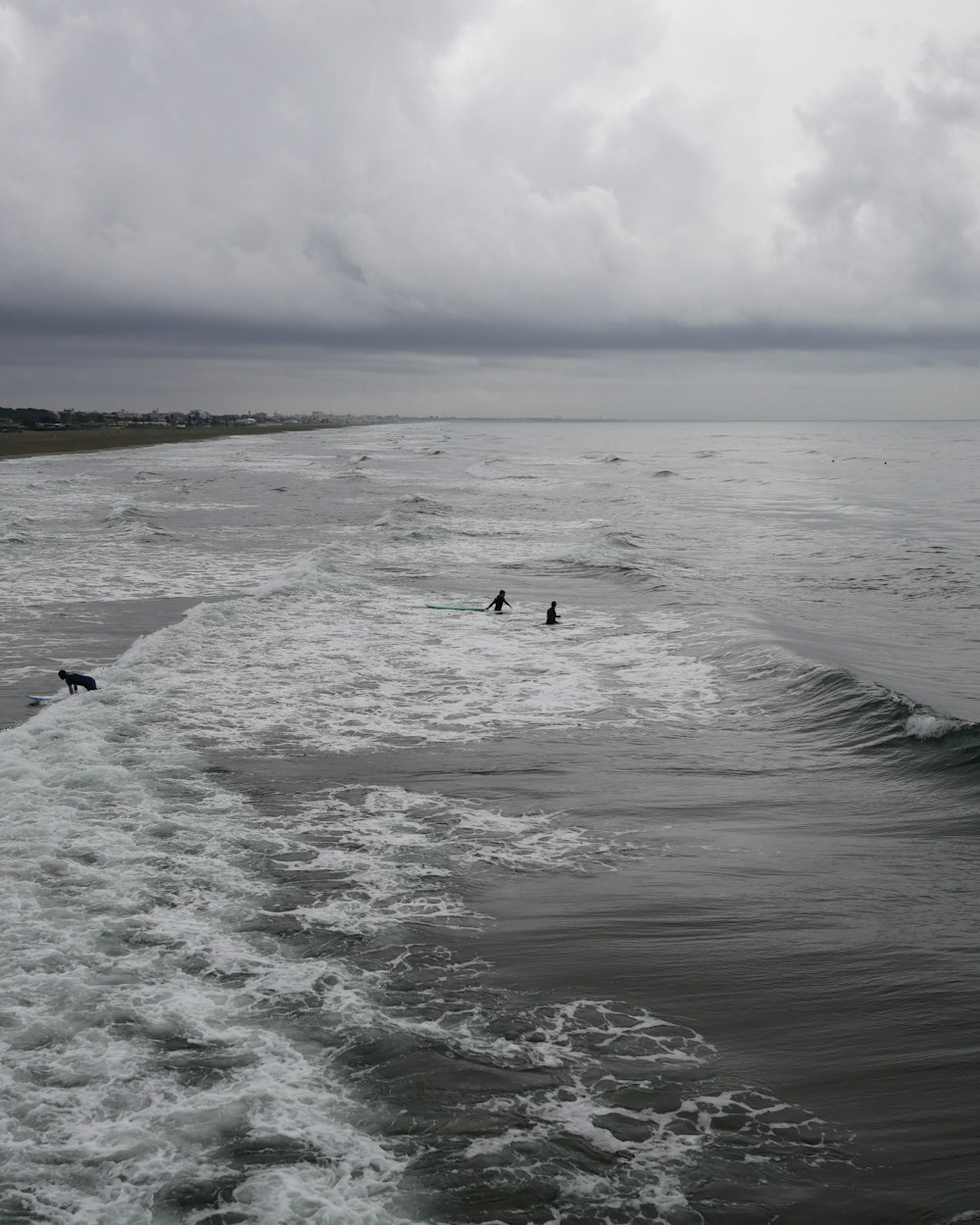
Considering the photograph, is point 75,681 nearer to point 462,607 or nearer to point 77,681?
point 77,681

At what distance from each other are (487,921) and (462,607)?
17792 millimetres

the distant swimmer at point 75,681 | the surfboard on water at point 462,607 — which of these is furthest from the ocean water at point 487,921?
the surfboard on water at point 462,607

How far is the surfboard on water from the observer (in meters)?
27.2

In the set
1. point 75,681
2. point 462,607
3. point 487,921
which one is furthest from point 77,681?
point 462,607

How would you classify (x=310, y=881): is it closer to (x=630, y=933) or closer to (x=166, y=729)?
(x=630, y=933)

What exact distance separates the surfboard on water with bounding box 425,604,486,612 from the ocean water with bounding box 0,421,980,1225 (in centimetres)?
197

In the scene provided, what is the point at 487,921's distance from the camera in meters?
10.1

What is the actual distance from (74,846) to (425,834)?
4066 millimetres

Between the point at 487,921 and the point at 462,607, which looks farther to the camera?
the point at 462,607

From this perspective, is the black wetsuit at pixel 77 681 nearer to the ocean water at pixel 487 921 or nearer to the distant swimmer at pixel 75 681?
the distant swimmer at pixel 75 681

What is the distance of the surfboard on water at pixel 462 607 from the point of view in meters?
27.2

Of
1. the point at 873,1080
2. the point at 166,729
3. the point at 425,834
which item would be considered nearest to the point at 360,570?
the point at 166,729

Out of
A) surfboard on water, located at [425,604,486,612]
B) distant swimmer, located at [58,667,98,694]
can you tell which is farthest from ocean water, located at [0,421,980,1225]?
surfboard on water, located at [425,604,486,612]

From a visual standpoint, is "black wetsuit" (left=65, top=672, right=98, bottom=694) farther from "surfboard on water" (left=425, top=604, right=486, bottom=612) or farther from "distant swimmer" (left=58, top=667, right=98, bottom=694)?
"surfboard on water" (left=425, top=604, right=486, bottom=612)
